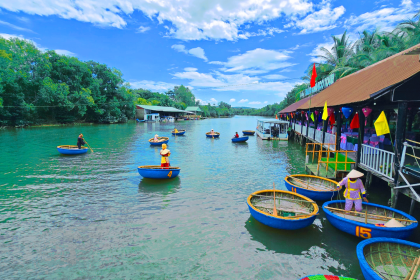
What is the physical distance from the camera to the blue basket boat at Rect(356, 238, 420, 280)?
185 inches

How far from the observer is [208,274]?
210 inches

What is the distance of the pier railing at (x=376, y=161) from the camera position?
7821 millimetres

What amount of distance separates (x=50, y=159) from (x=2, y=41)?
121 ft

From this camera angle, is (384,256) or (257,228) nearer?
(384,256)

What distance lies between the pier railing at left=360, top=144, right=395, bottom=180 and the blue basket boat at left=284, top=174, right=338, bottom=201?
151cm

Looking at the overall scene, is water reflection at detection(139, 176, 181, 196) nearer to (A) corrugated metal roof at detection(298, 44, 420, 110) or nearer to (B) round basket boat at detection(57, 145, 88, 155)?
(A) corrugated metal roof at detection(298, 44, 420, 110)

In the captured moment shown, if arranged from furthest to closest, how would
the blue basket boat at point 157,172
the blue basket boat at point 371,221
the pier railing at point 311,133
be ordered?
the pier railing at point 311,133, the blue basket boat at point 157,172, the blue basket boat at point 371,221

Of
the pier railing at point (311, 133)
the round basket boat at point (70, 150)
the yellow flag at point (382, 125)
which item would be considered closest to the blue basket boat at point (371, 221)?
the yellow flag at point (382, 125)

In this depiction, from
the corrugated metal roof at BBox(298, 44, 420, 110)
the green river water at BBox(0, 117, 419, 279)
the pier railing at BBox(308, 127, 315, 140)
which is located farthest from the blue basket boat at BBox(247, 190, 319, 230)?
the pier railing at BBox(308, 127, 315, 140)

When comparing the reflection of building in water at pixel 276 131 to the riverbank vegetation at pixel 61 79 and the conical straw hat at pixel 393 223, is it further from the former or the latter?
the conical straw hat at pixel 393 223

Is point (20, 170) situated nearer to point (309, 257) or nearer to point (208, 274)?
point (208, 274)

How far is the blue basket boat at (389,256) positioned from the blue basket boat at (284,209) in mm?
1674

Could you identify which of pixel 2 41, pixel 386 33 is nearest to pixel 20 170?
pixel 386 33

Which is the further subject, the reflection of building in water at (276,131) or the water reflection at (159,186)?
the reflection of building in water at (276,131)
